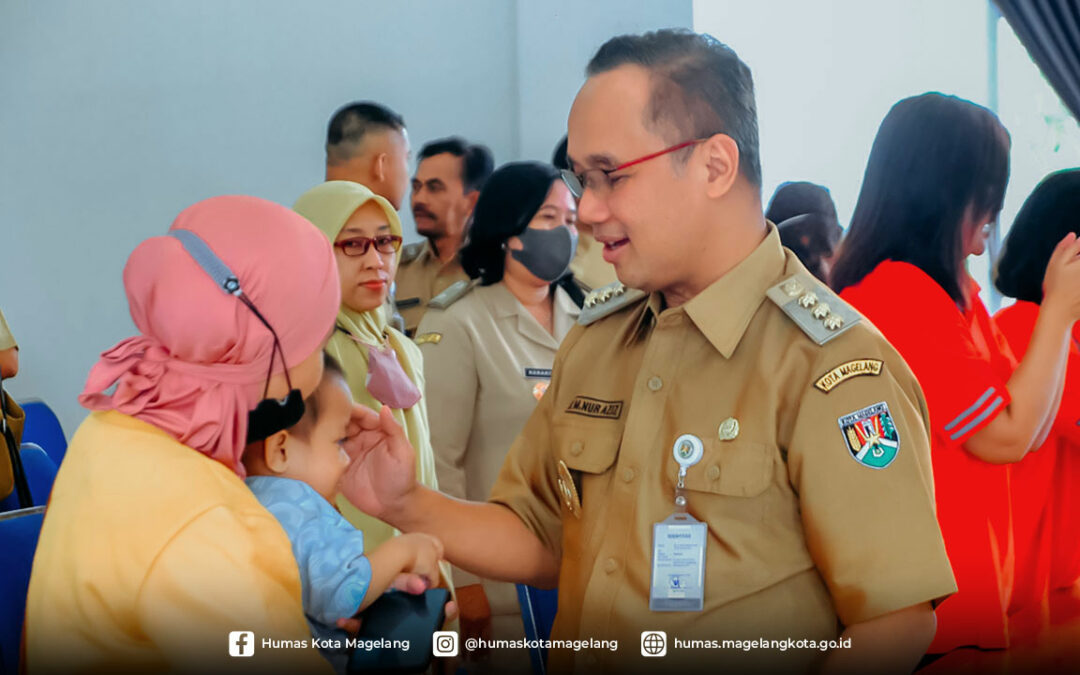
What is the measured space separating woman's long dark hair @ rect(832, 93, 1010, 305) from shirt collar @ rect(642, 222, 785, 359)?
741 mm

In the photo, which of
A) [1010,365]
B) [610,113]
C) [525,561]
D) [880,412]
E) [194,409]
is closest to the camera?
[194,409]

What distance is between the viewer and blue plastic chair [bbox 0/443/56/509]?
2.56 metres

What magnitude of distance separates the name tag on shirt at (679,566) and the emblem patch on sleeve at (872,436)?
22 centimetres

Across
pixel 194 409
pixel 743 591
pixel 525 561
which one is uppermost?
pixel 194 409

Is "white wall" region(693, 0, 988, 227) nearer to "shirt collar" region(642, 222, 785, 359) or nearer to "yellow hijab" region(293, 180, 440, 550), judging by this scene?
"yellow hijab" region(293, 180, 440, 550)

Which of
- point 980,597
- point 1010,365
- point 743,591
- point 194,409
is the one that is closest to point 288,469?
point 194,409

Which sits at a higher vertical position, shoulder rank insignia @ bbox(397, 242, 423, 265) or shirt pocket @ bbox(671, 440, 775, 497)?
shirt pocket @ bbox(671, 440, 775, 497)

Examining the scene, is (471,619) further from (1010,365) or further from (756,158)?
(756,158)

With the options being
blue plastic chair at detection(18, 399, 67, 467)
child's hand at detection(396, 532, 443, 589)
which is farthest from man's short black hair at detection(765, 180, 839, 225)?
blue plastic chair at detection(18, 399, 67, 467)

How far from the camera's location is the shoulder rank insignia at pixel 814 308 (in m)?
1.33

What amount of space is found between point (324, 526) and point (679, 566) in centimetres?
47

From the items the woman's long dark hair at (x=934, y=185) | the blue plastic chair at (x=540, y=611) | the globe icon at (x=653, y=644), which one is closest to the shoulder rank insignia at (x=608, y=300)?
the globe icon at (x=653, y=644)

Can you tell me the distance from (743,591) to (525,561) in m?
0.41

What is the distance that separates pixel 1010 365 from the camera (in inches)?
88.5
